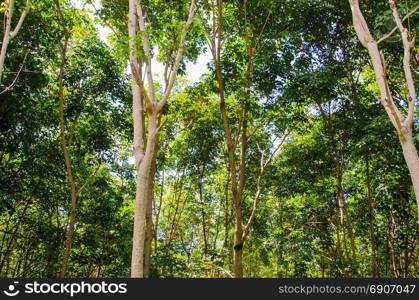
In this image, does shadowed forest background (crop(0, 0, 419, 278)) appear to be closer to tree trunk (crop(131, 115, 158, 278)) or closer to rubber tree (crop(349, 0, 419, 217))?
rubber tree (crop(349, 0, 419, 217))

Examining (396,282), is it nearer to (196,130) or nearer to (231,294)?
(231,294)

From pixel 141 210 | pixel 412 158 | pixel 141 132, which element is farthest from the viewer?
pixel 141 132

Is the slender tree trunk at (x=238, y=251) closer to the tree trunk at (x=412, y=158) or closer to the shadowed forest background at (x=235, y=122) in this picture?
the shadowed forest background at (x=235, y=122)

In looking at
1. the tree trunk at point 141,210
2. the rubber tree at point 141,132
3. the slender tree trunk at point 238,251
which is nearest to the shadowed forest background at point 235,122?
the slender tree trunk at point 238,251

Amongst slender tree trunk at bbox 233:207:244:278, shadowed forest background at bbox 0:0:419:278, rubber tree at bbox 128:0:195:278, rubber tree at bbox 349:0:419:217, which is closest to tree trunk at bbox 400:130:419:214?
rubber tree at bbox 349:0:419:217

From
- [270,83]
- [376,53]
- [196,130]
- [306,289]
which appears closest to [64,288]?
[306,289]

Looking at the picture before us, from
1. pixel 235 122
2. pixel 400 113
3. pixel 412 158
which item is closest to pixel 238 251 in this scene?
pixel 235 122

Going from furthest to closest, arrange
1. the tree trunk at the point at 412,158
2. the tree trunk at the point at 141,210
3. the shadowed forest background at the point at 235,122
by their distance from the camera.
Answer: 1. the shadowed forest background at the point at 235,122
2. the tree trunk at the point at 412,158
3. the tree trunk at the point at 141,210

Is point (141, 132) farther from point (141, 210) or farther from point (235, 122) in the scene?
point (235, 122)

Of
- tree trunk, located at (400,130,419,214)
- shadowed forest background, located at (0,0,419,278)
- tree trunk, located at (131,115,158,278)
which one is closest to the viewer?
tree trunk, located at (131,115,158,278)

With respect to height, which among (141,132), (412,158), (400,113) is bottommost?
(412,158)

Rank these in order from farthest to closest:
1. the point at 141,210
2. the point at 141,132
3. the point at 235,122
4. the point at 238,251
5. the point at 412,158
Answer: the point at 235,122
the point at 238,251
the point at 141,132
the point at 412,158
the point at 141,210

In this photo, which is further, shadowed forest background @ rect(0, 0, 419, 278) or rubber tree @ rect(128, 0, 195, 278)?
shadowed forest background @ rect(0, 0, 419, 278)

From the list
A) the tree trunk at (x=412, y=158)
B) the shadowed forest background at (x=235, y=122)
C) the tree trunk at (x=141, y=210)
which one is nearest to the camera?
the tree trunk at (x=141, y=210)
